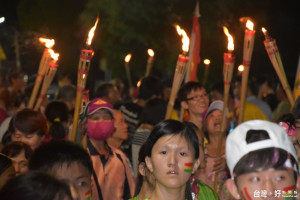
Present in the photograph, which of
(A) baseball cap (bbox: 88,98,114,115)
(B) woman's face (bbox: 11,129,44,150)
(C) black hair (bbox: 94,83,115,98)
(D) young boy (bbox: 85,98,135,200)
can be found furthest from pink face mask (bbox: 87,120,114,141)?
(C) black hair (bbox: 94,83,115,98)

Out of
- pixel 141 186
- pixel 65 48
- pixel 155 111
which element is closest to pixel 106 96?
pixel 155 111

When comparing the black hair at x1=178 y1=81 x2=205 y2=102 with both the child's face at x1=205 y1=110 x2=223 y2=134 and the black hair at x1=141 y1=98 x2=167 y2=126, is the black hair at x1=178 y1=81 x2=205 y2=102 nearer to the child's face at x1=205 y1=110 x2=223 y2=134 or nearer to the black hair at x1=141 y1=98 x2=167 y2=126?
the black hair at x1=141 y1=98 x2=167 y2=126

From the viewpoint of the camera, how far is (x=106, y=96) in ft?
33.0

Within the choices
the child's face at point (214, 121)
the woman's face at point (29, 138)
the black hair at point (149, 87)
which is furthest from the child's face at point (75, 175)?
the black hair at point (149, 87)

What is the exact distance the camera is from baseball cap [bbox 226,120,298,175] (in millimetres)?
3064

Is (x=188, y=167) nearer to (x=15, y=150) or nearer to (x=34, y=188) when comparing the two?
(x=34, y=188)

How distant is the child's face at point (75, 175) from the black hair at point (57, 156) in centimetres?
3

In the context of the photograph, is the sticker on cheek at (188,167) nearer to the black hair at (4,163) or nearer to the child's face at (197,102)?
the black hair at (4,163)

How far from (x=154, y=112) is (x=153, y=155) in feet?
11.5

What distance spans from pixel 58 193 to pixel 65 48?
94.3ft

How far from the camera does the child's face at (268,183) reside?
3.07 m

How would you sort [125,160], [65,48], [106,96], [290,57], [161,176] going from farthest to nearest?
[65,48]
[290,57]
[106,96]
[125,160]
[161,176]

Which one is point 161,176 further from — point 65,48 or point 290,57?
point 65,48

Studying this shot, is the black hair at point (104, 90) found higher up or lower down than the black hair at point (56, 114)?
higher up
